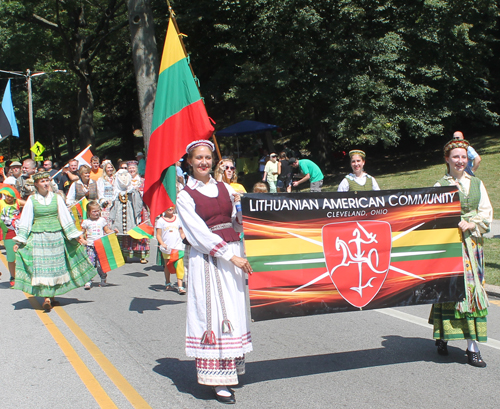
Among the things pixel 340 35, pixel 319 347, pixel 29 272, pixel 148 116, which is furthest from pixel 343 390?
pixel 340 35

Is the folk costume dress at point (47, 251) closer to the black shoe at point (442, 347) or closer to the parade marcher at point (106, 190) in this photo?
the parade marcher at point (106, 190)

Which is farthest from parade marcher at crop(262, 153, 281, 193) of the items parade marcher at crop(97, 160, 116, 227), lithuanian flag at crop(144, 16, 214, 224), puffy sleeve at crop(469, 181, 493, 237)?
puffy sleeve at crop(469, 181, 493, 237)

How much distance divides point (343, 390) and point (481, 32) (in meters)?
22.5

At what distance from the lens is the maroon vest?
431 cm

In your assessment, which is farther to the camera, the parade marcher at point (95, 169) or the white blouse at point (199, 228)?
the parade marcher at point (95, 169)

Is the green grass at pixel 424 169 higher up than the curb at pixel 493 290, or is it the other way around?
the green grass at pixel 424 169

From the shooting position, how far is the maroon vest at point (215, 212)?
4.31 m

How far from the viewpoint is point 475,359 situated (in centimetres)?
479

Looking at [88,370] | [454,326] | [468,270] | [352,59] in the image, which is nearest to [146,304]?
[88,370]

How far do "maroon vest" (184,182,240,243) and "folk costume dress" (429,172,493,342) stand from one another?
1.95 m

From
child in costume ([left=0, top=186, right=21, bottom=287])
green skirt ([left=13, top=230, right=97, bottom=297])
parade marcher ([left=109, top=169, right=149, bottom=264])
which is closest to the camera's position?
green skirt ([left=13, top=230, right=97, bottom=297])

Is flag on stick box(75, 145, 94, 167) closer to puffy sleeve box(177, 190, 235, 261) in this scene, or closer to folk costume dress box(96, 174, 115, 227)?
folk costume dress box(96, 174, 115, 227)

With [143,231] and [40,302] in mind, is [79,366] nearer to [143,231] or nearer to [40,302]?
[40,302]

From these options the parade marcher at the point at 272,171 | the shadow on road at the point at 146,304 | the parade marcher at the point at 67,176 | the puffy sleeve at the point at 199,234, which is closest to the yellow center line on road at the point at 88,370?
the shadow on road at the point at 146,304
